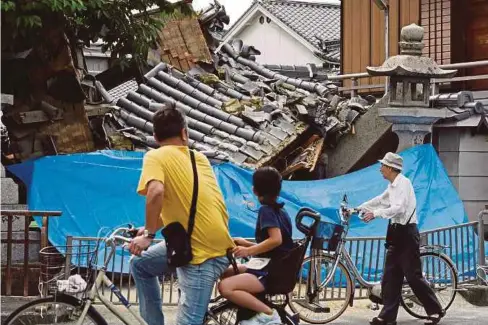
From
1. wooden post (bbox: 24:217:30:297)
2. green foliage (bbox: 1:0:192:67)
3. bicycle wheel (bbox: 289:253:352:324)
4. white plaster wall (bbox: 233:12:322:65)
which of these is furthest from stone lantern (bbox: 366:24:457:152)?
white plaster wall (bbox: 233:12:322:65)

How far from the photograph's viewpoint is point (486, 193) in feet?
58.2

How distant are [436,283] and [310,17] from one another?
30229 millimetres

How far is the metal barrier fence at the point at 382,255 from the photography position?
12.0m

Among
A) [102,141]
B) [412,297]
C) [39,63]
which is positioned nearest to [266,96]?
[102,141]

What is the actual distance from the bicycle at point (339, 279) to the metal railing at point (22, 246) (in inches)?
120

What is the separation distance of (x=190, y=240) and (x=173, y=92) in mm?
11695

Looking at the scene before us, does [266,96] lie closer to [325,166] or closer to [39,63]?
[325,166]

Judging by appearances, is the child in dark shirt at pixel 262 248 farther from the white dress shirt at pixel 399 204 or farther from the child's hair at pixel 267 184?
the white dress shirt at pixel 399 204

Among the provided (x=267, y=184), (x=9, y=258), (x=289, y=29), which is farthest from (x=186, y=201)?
(x=289, y=29)

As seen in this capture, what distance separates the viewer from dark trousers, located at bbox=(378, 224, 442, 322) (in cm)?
1009

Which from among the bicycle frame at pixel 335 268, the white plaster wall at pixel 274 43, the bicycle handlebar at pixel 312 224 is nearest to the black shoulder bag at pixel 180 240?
the bicycle handlebar at pixel 312 224

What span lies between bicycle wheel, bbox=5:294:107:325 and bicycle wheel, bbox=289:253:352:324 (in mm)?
3627

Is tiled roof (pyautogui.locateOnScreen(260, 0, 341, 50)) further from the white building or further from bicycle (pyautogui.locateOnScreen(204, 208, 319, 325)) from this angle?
bicycle (pyautogui.locateOnScreen(204, 208, 319, 325))

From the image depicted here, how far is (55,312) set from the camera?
6809mm
